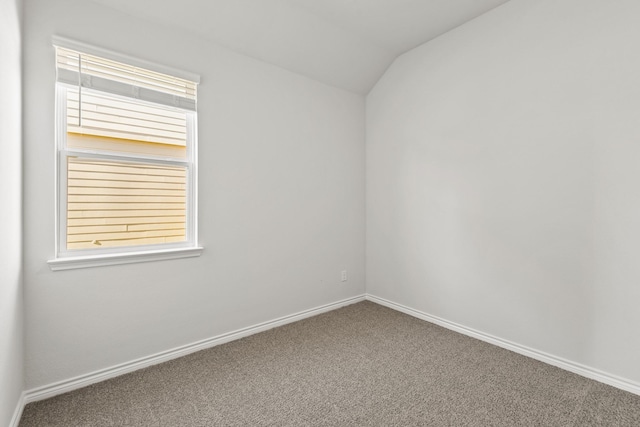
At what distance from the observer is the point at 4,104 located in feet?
4.64

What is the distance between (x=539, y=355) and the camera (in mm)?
2277

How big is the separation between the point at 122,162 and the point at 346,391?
215 cm

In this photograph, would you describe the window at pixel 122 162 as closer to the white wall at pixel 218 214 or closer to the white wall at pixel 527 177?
the white wall at pixel 218 214

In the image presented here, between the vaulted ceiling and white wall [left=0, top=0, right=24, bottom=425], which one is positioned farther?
the vaulted ceiling

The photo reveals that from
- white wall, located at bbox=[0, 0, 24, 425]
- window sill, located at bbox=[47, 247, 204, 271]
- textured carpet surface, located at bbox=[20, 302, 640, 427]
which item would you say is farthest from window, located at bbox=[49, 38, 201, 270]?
textured carpet surface, located at bbox=[20, 302, 640, 427]

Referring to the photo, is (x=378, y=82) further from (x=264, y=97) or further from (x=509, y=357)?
(x=509, y=357)

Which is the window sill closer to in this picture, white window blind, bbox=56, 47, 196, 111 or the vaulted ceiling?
white window blind, bbox=56, 47, 196, 111

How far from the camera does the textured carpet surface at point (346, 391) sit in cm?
167

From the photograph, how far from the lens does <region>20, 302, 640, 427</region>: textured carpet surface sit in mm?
1673

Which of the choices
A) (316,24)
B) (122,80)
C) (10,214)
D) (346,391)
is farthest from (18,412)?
(316,24)

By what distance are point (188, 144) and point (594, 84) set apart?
2.91m

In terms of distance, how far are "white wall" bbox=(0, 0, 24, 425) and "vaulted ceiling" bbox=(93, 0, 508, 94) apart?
2.36ft

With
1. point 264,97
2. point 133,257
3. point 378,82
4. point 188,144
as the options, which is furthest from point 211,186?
point 378,82

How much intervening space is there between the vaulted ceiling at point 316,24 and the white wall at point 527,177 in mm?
207
